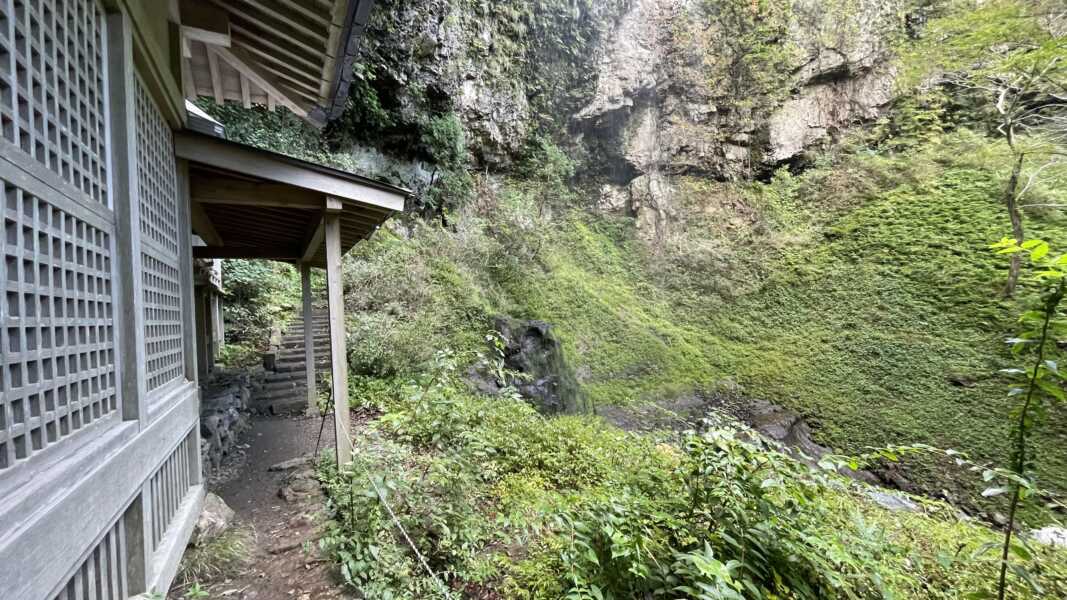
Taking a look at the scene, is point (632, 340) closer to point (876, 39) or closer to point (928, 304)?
point (928, 304)

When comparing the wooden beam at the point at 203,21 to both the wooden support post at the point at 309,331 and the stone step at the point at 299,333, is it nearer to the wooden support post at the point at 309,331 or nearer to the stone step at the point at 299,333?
the wooden support post at the point at 309,331

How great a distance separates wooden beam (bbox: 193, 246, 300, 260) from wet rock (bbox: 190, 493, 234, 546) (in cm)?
385

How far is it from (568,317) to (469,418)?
277 inches

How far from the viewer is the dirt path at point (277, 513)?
2.78m

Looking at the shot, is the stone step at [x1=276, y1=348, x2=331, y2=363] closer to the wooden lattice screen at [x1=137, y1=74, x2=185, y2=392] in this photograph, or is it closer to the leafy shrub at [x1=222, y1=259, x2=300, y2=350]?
the leafy shrub at [x1=222, y1=259, x2=300, y2=350]

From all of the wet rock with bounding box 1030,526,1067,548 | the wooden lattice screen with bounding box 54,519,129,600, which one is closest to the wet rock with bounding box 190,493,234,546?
the wooden lattice screen with bounding box 54,519,129,600

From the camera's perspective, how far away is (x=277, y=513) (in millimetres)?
3898

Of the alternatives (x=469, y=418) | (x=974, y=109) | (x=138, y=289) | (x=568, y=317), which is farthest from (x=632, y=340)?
(x=974, y=109)

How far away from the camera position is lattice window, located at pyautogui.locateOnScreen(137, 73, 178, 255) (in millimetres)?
2363

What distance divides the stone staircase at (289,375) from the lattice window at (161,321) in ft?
8.81

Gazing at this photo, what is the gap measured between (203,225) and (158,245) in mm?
2719

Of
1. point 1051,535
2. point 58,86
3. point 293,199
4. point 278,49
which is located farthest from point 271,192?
point 1051,535

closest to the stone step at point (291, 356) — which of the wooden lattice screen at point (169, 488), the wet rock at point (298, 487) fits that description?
the wet rock at point (298, 487)

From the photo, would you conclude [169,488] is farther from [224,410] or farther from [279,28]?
[224,410]
